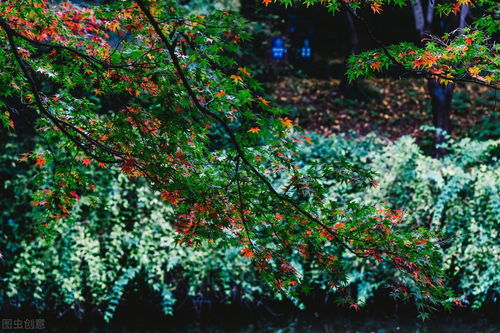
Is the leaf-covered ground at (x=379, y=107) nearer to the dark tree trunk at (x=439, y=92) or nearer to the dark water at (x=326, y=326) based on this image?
the dark tree trunk at (x=439, y=92)

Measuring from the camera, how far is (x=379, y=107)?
44.1 ft

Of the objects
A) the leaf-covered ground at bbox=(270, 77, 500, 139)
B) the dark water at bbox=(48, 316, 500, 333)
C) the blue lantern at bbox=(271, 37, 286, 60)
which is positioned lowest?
the dark water at bbox=(48, 316, 500, 333)

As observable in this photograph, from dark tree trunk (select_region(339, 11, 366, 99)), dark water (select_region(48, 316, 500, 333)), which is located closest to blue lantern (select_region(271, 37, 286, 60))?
dark tree trunk (select_region(339, 11, 366, 99))

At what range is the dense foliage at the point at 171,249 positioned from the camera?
6.74 m

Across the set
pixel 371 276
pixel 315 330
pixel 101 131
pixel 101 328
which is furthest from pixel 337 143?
pixel 101 131

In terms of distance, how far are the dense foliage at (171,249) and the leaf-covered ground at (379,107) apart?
410cm

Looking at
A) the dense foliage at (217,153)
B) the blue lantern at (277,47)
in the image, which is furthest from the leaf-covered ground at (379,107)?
the dense foliage at (217,153)

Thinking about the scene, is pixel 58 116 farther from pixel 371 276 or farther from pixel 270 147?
pixel 371 276

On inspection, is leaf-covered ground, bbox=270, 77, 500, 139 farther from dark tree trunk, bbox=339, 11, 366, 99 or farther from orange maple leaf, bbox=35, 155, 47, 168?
orange maple leaf, bbox=35, 155, 47, 168

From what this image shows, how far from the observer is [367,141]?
8477mm

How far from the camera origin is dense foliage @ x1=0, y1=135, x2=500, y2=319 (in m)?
6.74

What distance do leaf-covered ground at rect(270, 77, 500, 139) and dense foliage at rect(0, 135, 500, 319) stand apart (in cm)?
410

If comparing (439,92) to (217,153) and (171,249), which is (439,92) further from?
(217,153)

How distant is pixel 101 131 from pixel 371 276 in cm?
480
